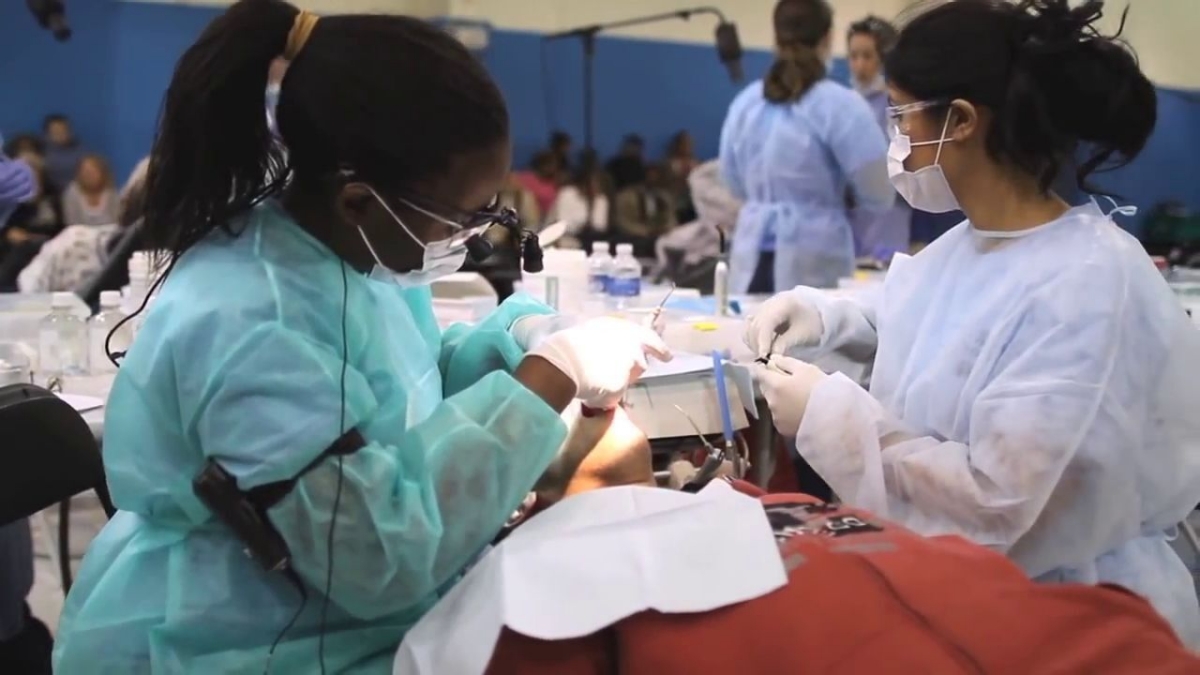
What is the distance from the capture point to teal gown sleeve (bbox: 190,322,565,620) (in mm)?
976

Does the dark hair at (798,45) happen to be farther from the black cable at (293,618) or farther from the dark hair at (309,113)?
the black cable at (293,618)

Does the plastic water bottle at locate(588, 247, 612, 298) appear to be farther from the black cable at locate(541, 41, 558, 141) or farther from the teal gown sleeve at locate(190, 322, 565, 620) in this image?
the black cable at locate(541, 41, 558, 141)

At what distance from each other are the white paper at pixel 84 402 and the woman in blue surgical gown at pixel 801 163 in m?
2.24

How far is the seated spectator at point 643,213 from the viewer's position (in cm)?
757

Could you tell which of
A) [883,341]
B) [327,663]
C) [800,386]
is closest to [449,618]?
[327,663]

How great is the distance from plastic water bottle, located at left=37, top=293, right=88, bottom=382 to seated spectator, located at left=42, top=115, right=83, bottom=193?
491cm

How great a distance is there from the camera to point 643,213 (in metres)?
7.68

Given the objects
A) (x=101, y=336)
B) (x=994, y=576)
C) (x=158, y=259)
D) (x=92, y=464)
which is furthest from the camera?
(x=101, y=336)

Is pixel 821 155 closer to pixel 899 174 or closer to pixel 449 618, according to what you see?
pixel 899 174

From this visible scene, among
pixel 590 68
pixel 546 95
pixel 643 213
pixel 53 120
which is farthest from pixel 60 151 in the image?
pixel 643 213

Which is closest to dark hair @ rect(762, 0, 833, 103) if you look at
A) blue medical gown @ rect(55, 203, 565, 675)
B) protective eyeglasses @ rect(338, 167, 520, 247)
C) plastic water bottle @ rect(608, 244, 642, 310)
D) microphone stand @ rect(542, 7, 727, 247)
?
plastic water bottle @ rect(608, 244, 642, 310)

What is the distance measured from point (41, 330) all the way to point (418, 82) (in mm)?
1631


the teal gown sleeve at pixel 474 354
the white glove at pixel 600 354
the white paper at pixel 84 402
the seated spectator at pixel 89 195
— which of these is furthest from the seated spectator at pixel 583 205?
the white glove at pixel 600 354

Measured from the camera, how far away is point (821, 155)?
3.59m
